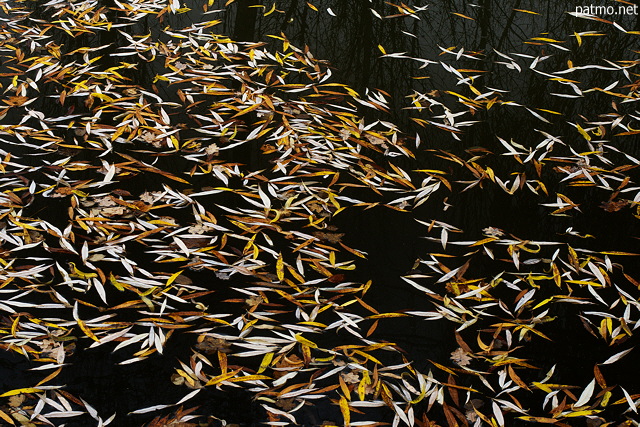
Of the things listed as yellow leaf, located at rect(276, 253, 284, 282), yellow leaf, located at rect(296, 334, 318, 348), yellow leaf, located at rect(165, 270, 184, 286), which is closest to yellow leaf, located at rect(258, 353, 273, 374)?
yellow leaf, located at rect(296, 334, 318, 348)

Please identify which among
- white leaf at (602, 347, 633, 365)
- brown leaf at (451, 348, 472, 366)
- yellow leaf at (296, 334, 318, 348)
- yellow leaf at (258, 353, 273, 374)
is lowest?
yellow leaf at (258, 353, 273, 374)

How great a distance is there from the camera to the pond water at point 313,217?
7.40 ft

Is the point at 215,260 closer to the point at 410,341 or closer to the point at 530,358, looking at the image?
the point at 410,341

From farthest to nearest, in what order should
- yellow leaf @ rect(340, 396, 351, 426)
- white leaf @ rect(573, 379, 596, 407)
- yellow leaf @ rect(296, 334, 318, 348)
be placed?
yellow leaf @ rect(296, 334, 318, 348), white leaf @ rect(573, 379, 596, 407), yellow leaf @ rect(340, 396, 351, 426)

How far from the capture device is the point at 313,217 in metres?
3.00

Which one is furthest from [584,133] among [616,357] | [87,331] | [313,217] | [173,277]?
[87,331]

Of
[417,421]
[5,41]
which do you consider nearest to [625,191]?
[417,421]

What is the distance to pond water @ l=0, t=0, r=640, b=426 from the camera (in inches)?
88.8

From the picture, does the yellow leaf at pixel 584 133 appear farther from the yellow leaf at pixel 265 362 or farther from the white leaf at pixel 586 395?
the yellow leaf at pixel 265 362

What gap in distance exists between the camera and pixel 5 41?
4215 millimetres

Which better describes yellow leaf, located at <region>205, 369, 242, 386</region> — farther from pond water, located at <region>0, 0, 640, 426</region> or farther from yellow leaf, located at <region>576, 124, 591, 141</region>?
yellow leaf, located at <region>576, 124, 591, 141</region>

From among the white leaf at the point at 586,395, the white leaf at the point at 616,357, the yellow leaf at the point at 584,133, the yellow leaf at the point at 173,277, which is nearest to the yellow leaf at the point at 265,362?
the yellow leaf at the point at 173,277

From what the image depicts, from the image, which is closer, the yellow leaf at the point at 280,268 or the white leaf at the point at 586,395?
the white leaf at the point at 586,395

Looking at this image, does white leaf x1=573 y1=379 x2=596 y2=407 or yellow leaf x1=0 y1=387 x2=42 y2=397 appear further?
white leaf x1=573 y1=379 x2=596 y2=407
